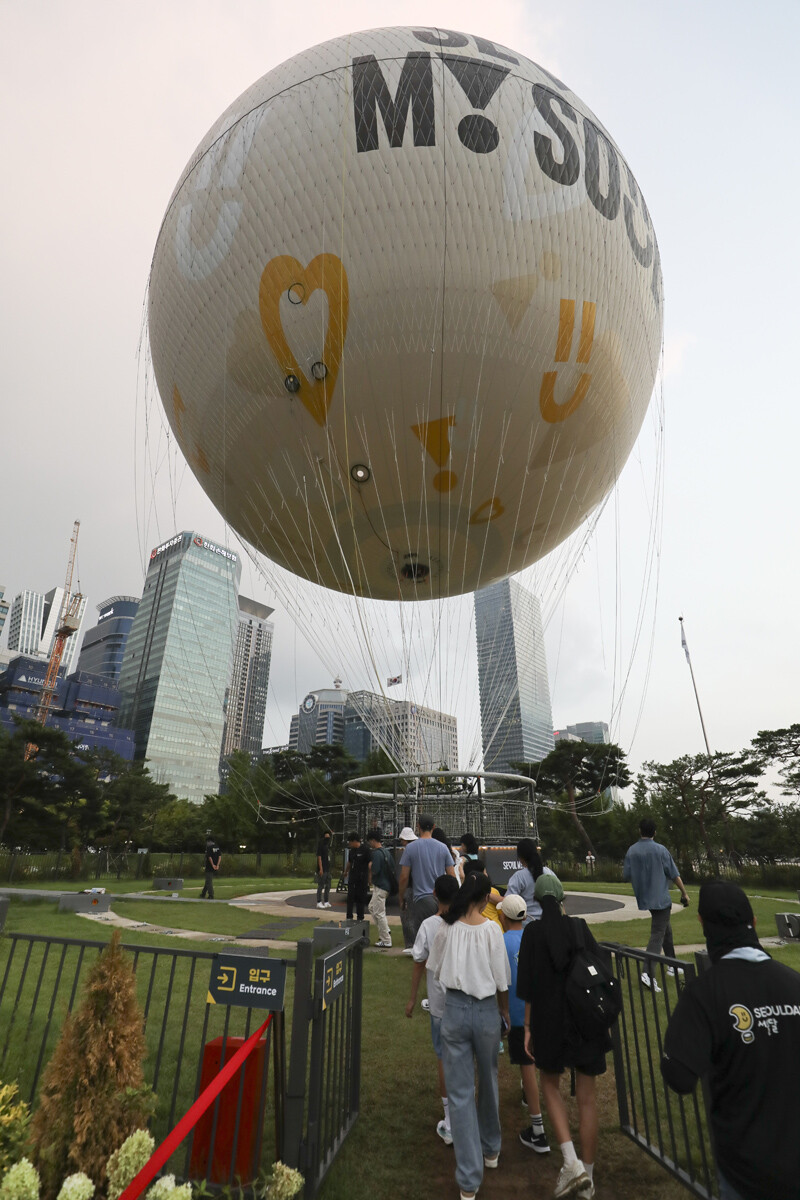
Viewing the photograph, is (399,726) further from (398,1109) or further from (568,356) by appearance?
(398,1109)

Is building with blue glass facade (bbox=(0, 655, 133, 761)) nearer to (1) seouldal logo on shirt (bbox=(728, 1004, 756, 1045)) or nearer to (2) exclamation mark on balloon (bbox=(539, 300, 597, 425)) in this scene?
(2) exclamation mark on balloon (bbox=(539, 300, 597, 425))

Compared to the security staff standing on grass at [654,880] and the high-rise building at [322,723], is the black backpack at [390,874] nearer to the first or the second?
the security staff standing on grass at [654,880]

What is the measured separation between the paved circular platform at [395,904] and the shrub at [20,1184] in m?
11.3

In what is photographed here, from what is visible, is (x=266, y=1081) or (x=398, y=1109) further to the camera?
(x=398, y=1109)

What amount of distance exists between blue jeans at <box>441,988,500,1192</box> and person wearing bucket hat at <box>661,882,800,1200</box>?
148 cm

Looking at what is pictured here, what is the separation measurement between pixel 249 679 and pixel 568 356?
164 meters

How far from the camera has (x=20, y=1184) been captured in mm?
2512

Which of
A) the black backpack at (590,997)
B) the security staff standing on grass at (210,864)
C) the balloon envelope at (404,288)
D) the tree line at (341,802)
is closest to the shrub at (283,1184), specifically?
the black backpack at (590,997)

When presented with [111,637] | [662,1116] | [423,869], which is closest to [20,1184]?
[662,1116]

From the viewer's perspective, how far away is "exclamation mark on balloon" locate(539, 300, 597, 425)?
28.9ft

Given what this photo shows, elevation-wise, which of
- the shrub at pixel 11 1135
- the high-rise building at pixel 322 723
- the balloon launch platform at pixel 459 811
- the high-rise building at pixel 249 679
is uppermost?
the high-rise building at pixel 249 679

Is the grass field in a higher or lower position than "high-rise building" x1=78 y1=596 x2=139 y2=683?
lower

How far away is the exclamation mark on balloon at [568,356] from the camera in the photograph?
8797mm

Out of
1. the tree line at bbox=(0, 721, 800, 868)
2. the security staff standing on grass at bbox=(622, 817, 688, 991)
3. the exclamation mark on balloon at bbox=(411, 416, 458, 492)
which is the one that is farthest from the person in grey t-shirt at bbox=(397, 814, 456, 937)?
the tree line at bbox=(0, 721, 800, 868)
